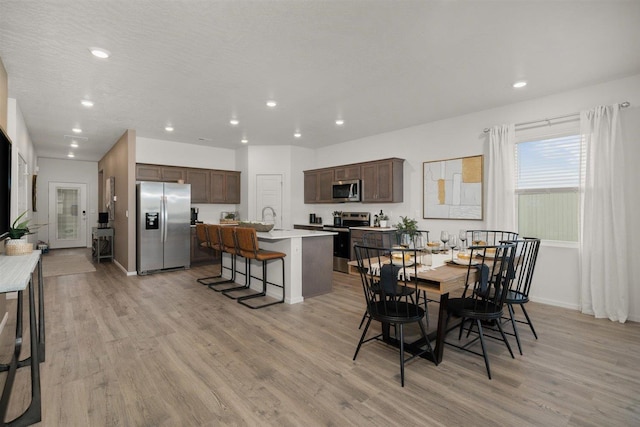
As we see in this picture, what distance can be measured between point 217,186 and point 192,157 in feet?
2.82

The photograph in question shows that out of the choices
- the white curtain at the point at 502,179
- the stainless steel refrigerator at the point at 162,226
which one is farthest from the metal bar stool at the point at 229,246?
the white curtain at the point at 502,179

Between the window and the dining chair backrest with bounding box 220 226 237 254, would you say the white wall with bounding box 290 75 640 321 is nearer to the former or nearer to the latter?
the window

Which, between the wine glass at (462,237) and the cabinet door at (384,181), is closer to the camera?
the wine glass at (462,237)

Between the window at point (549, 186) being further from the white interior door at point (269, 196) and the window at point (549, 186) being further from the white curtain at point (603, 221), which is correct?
the white interior door at point (269, 196)

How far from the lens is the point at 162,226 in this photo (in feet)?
20.4

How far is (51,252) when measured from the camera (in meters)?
9.03

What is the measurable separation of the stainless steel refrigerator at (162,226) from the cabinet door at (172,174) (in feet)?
2.32

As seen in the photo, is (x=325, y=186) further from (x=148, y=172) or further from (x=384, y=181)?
(x=148, y=172)

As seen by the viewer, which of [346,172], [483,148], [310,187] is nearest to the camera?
[483,148]

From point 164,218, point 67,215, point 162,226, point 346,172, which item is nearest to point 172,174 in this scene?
point 164,218

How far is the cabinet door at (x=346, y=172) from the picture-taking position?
6590 millimetres

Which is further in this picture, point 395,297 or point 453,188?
point 453,188

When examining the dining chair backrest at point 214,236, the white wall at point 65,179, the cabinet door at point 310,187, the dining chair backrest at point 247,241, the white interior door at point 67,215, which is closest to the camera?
the dining chair backrest at point 247,241

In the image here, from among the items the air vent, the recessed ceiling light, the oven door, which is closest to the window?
the oven door
